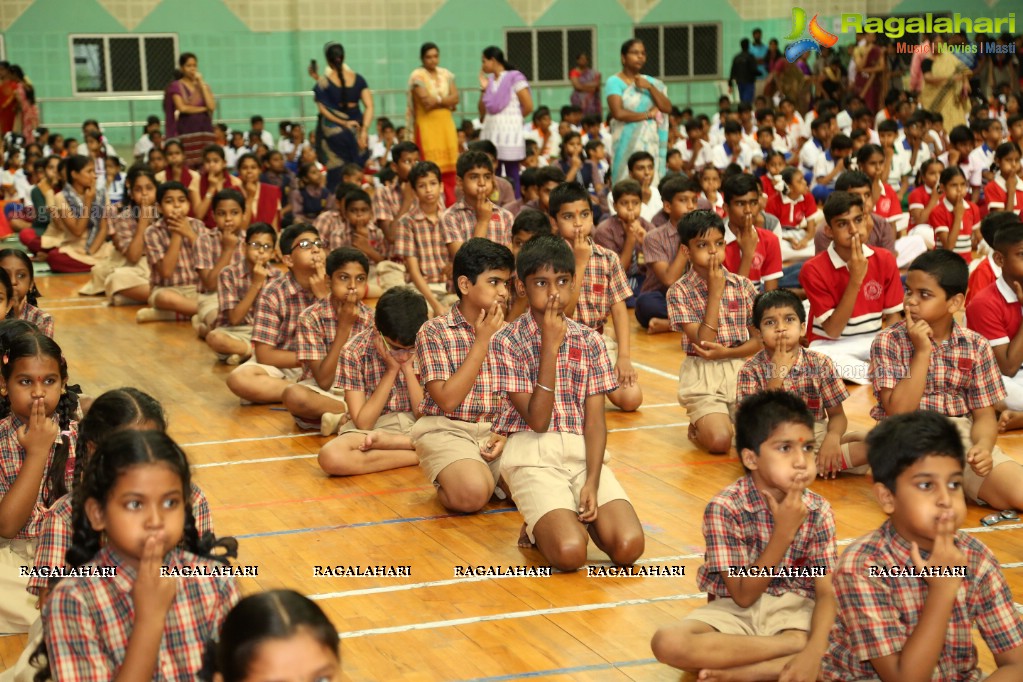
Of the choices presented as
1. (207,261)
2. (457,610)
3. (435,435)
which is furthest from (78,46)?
(457,610)

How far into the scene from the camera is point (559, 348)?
156 inches

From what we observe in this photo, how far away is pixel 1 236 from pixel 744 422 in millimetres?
10879

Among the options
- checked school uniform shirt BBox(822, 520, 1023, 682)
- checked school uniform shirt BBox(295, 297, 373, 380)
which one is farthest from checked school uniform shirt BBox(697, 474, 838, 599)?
checked school uniform shirt BBox(295, 297, 373, 380)

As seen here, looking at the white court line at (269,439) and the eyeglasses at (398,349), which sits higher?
the eyeglasses at (398,349)

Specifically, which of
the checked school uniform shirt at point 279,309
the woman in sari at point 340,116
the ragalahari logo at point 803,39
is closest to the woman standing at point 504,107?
the woman in sari at point 340,116

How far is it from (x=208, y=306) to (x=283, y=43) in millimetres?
9879

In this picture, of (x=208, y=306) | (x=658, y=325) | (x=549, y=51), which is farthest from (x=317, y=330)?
(x=549, y=51)

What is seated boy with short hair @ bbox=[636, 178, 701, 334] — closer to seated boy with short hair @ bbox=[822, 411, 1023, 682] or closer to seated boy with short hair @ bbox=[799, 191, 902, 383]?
seated boy with short hair @ bbox=[799, 191, 902, 383]

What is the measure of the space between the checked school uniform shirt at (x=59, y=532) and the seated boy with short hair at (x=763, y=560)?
3.48 ft

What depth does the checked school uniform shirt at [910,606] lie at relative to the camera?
262 cm

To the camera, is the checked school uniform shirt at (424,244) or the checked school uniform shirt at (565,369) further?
the checked school uniform shirt at (424,244)

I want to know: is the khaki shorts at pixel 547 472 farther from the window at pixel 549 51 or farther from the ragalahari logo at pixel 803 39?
the window at pixel 549 51

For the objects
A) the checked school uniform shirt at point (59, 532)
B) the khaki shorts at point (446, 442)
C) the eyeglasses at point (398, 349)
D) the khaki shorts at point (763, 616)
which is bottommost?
the khaki shorts at point (763, 616)

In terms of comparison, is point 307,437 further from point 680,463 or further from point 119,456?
point 119,456
